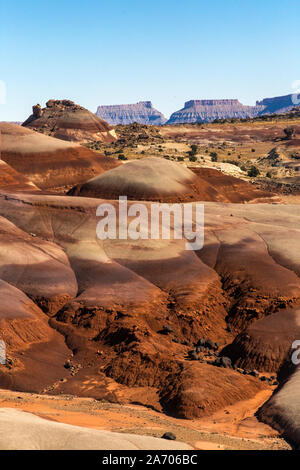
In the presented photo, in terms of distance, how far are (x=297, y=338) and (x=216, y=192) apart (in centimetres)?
2536

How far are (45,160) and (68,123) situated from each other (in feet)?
185

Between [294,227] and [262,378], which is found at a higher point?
[294,227]

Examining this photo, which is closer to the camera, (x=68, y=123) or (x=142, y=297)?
(x=142, y=297)

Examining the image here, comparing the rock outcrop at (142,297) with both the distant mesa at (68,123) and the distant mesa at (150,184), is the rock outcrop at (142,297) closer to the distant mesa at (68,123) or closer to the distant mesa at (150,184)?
the distant mesa at (150,184)

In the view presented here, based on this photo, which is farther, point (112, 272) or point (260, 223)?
point (260, 223)

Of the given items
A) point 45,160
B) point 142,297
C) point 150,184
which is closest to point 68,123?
point 45,160

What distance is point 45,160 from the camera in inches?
2051

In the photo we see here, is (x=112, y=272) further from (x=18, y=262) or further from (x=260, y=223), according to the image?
(x=260, y=223)

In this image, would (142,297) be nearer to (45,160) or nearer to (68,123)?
(45,160)

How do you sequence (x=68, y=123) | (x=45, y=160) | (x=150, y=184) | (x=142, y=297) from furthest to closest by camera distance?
(x=68, y=123)
(x=45, y=160)
(x=150, y=184)
(x=142, y=297)

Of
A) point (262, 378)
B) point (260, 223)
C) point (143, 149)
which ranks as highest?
point (143, 149)

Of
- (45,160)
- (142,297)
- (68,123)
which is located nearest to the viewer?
(142,297)

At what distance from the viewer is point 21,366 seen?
20156 mm

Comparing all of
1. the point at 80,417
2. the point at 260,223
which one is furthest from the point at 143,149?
the point at 80,417
